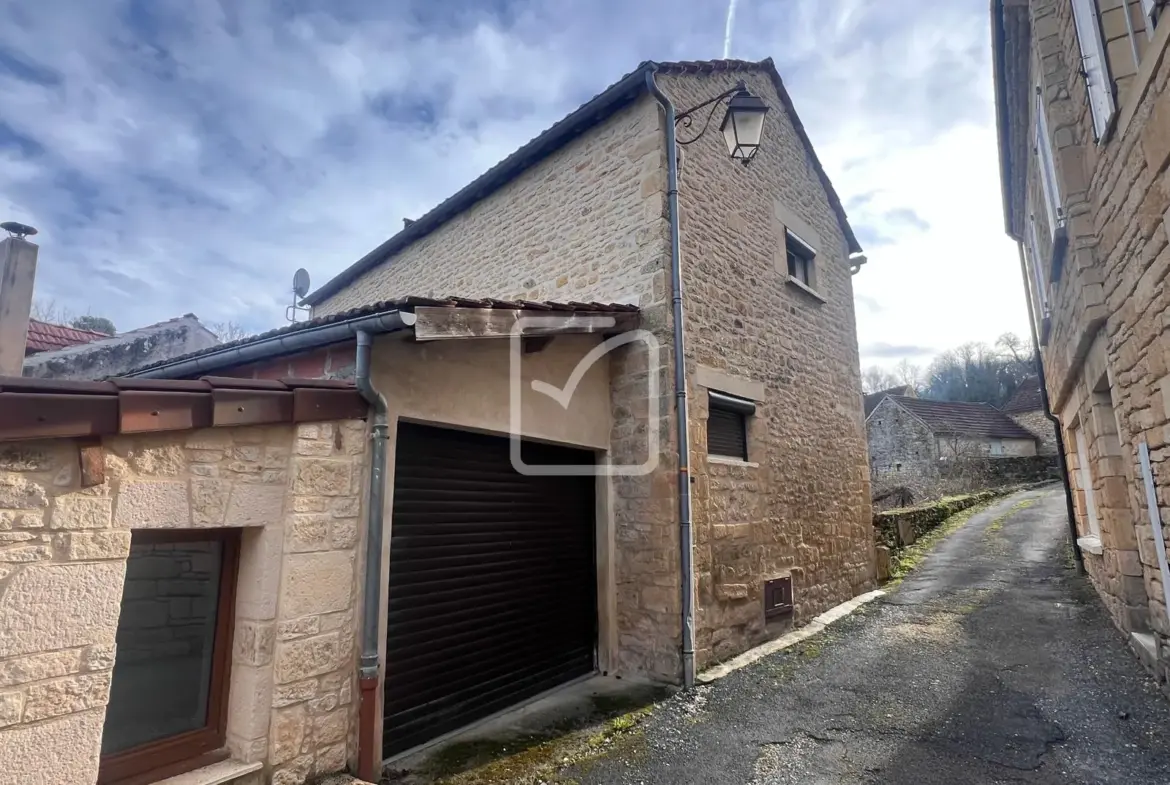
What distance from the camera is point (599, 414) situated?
19.4 feet

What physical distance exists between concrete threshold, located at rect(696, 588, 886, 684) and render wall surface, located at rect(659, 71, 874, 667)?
0.11 metres

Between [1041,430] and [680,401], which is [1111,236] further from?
[1041,430]

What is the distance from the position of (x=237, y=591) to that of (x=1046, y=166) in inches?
304

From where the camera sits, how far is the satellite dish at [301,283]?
11.3m

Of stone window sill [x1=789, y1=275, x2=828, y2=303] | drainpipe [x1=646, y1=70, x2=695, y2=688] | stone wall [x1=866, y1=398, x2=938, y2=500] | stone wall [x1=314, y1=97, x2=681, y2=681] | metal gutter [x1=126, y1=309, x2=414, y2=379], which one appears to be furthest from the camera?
stone wall [x1=866, y1=398, x2=938, y2=500]

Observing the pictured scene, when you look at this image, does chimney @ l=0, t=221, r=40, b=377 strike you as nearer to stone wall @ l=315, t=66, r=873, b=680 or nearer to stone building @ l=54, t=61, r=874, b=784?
stone building @ l=54, t=61, r=874, b=784

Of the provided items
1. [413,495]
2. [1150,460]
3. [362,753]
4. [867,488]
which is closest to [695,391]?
[413,495]

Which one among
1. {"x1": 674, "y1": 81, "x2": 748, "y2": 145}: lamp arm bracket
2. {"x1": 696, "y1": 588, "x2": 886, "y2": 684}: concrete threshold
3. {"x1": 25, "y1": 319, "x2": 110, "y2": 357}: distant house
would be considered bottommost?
{"x1": 696, "y1": 588, "x2": 886, "y2": 684}: concrete threshold

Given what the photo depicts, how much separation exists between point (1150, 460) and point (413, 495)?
521 centimetres

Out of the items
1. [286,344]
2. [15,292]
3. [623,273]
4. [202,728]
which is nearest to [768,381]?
[623,273]

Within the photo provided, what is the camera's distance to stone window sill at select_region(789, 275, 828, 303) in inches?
316

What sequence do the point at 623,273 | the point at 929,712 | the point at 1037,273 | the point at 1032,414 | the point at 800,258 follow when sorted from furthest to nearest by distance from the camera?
1. the point at 1032,414
2. the point at 800,258
3. the point at 1037,273
4. the point at 623,273
5. the point at 929,712

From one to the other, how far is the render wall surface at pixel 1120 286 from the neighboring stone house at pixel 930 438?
18406mm

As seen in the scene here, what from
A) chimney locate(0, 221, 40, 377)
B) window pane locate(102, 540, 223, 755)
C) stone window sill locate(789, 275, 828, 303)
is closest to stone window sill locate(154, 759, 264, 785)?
window pane locate(102, 540, 223, 755)
